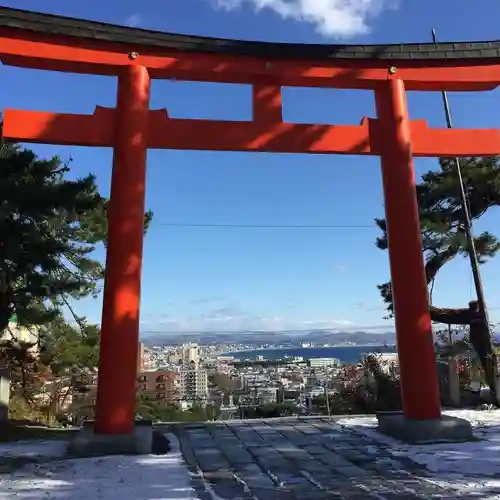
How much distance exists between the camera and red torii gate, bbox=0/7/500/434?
523cm

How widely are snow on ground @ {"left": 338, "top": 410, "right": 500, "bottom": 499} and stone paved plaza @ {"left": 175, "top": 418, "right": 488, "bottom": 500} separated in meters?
0.09

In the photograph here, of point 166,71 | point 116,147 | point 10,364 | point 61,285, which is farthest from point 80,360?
point 166,71

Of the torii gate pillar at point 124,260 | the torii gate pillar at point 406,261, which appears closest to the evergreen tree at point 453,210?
the torii gate pillar at point 406,261

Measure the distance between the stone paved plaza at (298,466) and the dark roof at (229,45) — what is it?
4441mm

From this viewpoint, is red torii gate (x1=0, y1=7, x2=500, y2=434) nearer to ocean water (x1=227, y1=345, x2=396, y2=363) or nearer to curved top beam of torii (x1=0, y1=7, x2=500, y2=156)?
curved top beam of torii (x1=0, y1=7, x2=500, y2=156)

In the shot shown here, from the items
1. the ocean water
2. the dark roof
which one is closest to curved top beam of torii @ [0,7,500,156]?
the dark roof

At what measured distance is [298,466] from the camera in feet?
→ 14.2

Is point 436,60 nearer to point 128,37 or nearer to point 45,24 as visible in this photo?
point 128,37

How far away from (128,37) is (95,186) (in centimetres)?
209

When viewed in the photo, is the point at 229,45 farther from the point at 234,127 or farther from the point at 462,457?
the point at 462,457

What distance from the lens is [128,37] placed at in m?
5.66

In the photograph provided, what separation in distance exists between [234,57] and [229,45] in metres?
0.15

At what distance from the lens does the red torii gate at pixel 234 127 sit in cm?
523

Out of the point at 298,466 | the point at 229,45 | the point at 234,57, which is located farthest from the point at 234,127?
the point at 298,466
